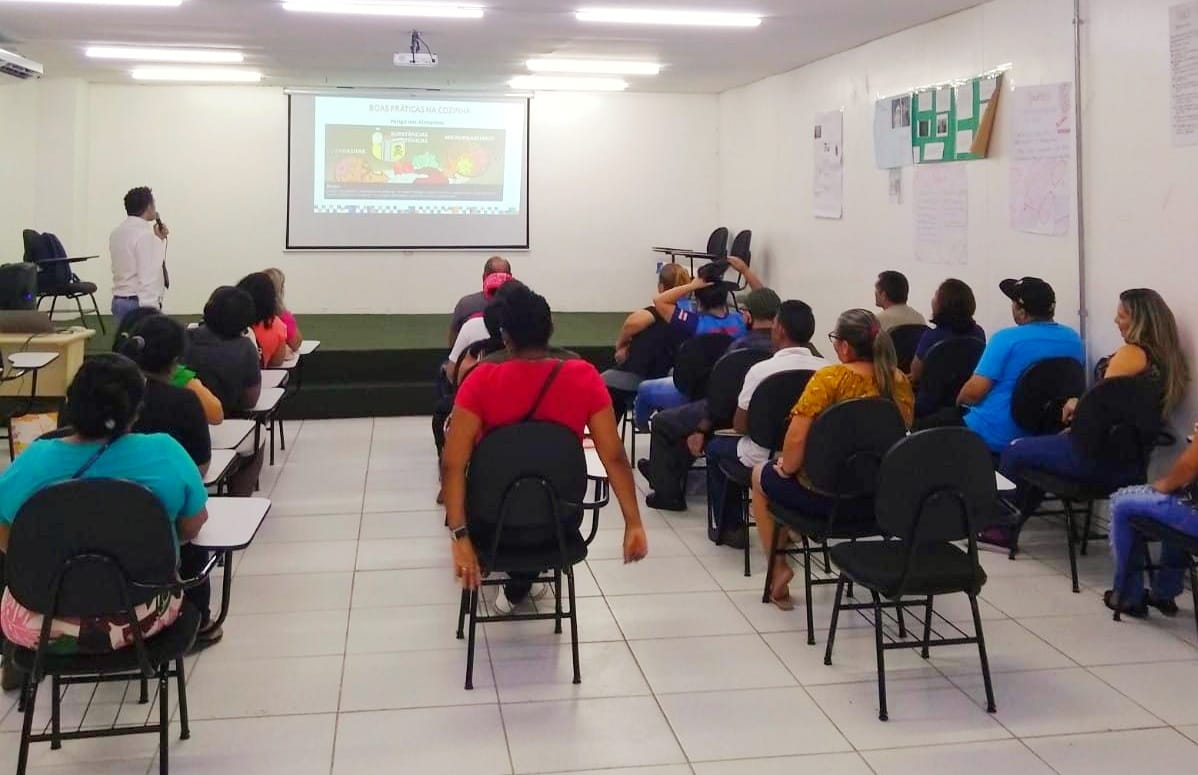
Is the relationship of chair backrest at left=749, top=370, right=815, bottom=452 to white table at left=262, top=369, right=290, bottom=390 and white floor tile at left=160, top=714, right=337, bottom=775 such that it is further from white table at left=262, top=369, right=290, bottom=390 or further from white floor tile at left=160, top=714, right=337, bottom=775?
white table at left=262, top=369, right=290, bottom=390

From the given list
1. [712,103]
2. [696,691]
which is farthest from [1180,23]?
[712,103]

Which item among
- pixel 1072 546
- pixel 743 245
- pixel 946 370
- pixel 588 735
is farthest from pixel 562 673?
pixel 743 245

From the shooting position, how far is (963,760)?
2.87m

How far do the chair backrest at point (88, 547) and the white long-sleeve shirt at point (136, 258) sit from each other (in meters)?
4.68

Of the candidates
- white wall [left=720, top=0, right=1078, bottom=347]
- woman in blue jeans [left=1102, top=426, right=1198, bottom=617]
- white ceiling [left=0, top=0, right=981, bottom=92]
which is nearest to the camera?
woman in blue jeans [left=1102, top=426, right=1198, bottom=617]

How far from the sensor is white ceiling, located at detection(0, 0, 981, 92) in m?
6.20

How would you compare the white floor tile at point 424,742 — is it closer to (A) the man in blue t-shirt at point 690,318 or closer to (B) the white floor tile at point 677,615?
(B) the white floor tile at point 677,615

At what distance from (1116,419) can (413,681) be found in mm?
2756

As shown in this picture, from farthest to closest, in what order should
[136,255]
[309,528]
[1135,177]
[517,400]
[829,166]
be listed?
1. [829,166]
2. [136,255]
3. [309,528]
4. [1135,177]
5. [517,400]

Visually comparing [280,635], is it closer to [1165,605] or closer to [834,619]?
[834,619]

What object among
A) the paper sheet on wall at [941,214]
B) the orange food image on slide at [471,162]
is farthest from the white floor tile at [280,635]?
the orange food image on slide at [471,162]

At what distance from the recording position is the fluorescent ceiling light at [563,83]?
31.7 feet

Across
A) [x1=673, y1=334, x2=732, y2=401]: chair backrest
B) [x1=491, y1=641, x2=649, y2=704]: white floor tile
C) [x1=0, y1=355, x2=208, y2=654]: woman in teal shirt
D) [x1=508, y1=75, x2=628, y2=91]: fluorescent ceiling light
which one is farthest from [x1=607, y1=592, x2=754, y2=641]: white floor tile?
[x1=508, y1=75, x2=628, y2=91]: fluorescent ceiling light

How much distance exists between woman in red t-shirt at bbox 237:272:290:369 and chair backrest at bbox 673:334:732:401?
214cm
